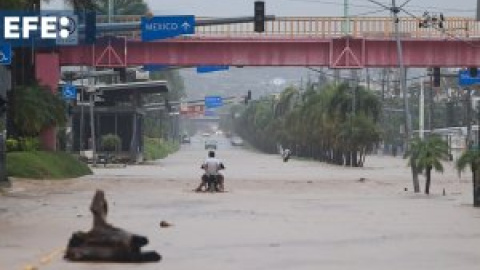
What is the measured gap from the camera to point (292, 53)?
64.0 metres

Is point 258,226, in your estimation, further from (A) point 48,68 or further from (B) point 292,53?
(B) point 292,53

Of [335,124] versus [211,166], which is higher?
[335,124]

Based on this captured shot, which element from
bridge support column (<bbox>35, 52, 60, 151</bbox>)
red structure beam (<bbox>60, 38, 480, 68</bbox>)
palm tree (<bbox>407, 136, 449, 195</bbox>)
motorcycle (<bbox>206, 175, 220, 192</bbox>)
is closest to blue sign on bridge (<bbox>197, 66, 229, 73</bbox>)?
red structure beam (<bbox>60, 38, 480, 68</bbox>)

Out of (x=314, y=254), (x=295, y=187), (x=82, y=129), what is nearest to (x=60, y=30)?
(x=295, y=187)

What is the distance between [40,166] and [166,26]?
8718mm

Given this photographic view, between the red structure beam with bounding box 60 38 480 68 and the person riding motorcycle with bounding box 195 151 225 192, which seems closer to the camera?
the person riding motorcycle with bounding box 195 151 225 192

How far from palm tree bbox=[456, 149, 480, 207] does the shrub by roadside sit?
19.6 meters

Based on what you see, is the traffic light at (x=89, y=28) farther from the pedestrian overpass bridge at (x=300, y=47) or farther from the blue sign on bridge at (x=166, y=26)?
the pedestrian overpass bridge at (x=300, y=47)

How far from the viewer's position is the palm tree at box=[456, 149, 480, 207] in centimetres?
3198

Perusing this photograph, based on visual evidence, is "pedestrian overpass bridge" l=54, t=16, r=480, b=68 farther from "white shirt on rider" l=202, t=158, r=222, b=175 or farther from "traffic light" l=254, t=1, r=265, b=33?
"white shirt on rider" l=202, t=158, r=222, b=175

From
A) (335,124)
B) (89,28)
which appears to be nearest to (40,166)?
(89,28)

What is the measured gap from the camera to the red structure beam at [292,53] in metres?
63.3

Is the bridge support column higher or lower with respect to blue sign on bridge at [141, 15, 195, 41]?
lower

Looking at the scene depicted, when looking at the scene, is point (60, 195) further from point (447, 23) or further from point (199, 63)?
point (447, 23)
